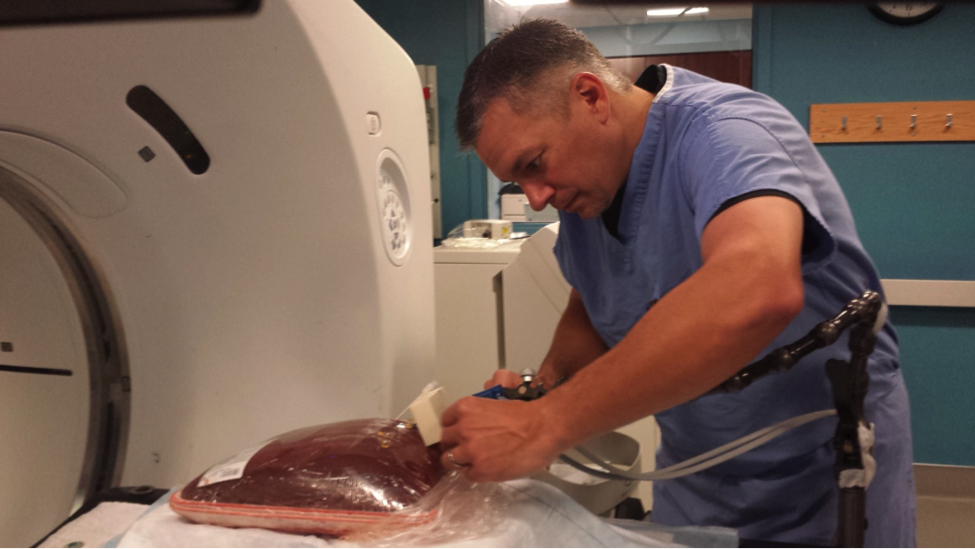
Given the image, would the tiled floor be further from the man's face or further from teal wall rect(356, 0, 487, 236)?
the man's face

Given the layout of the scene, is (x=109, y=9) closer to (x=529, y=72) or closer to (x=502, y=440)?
(x=502, y=440)

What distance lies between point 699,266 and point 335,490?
22.6 inches

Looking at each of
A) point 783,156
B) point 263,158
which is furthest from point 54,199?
point 783,156

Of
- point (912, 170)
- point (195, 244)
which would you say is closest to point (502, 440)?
point (195, 244)

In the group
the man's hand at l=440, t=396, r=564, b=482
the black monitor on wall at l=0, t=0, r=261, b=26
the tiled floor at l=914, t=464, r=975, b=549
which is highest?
the black monitor on wall at l=0, t=0, r=261, b=26

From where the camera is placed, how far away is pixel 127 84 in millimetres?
1048

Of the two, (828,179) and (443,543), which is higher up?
(828,179)

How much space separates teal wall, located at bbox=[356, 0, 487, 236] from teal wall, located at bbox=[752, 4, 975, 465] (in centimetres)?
127

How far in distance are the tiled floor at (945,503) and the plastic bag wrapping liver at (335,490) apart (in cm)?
254

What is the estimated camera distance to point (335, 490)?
79 cm

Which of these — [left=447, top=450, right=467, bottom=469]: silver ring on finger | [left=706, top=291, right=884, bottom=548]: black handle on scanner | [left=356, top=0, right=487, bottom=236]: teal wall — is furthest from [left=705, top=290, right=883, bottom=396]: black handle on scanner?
[left=356, top=0, right=487, bottom=236]: teal wall

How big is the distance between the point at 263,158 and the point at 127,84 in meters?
0.22

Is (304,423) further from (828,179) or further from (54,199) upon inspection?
(828,179)

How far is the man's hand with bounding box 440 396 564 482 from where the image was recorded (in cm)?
77
